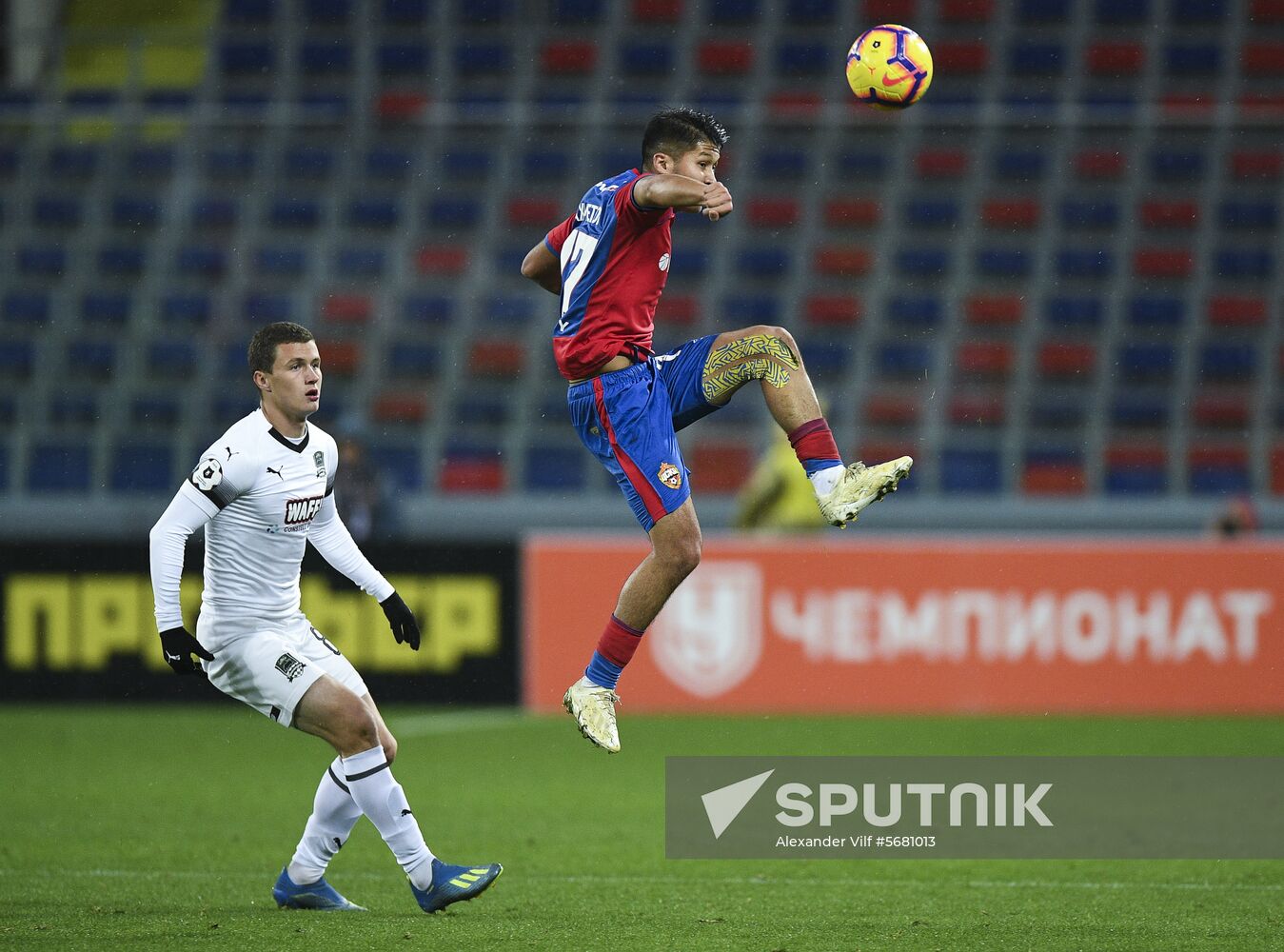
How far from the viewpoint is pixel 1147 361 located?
1742 centimetres

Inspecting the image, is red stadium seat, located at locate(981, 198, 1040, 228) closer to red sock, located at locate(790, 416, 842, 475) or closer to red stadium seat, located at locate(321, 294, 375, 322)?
red stadium seat, located at locate(321, 294, 375, 322)

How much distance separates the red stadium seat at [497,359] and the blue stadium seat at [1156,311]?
598 centimetres

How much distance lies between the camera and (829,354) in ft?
57.3

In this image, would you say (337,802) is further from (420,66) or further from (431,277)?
(420,66)

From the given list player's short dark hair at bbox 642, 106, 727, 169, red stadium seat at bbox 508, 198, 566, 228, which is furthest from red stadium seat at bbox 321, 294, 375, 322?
player's short dark hair at bbox 642, 106, 727, 169

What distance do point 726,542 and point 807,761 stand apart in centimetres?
444

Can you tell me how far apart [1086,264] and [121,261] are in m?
9.73

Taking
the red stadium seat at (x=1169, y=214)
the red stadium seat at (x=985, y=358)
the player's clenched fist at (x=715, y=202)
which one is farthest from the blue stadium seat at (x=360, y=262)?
the player's clenched fist at (x=715, y=202)

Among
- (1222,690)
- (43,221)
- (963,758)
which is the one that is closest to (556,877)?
(963,758)

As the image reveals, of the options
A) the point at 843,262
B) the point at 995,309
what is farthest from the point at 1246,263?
the point at 843,262

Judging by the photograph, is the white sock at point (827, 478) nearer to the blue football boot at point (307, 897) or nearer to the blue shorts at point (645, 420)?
the blue shorts at point (645, 420)

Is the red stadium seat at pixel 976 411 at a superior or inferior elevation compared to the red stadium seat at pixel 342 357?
inferior

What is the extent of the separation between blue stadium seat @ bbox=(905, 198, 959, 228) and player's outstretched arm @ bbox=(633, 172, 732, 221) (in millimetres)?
12722

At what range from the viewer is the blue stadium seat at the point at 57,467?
16.9m
